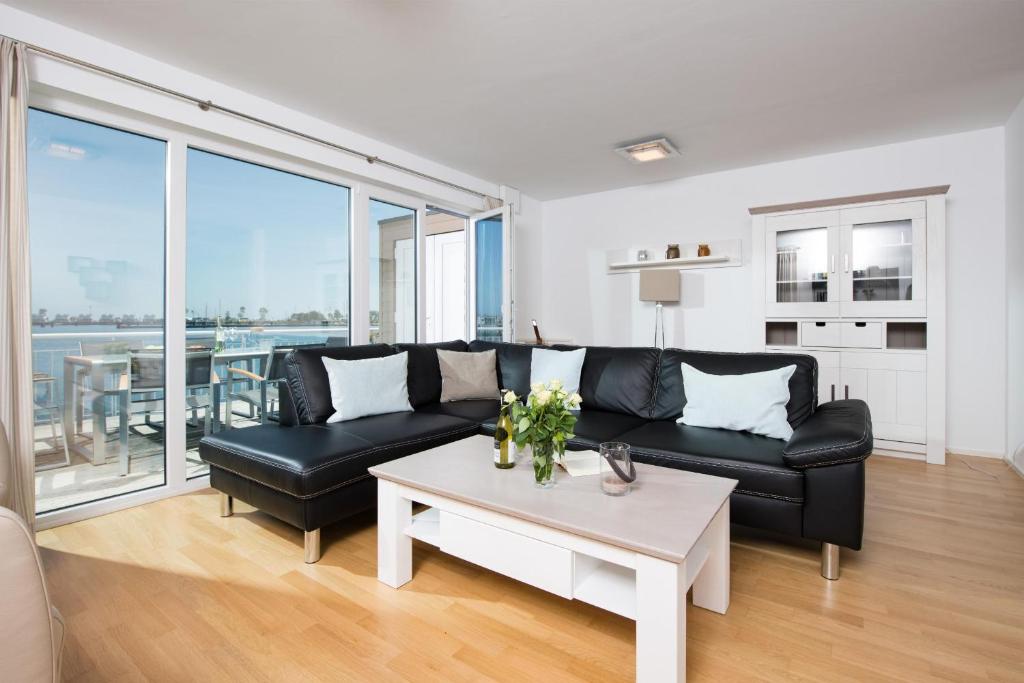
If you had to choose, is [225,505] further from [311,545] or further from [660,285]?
[660,285]

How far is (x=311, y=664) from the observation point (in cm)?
156

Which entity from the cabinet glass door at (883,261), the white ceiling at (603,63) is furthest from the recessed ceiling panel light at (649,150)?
the cabinet glass door at (883,261)

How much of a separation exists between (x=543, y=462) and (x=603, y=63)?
7.67 feet

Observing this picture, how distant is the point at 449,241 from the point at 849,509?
14.2ft

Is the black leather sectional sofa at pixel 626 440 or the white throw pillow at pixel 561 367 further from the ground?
the white throw pillow at pixel 561 367

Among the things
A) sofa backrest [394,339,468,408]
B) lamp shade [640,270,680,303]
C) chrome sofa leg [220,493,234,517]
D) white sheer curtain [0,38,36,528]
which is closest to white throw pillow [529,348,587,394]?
sofa backrest [394,339,468,408]

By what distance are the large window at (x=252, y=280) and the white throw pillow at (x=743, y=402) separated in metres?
2.77

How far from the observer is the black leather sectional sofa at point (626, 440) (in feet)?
6.68

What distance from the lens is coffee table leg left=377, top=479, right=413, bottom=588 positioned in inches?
78.7

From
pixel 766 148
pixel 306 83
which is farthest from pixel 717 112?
pixel 306 83

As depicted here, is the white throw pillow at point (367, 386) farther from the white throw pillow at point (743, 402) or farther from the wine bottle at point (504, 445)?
the white throw pillow at point (743, 402)

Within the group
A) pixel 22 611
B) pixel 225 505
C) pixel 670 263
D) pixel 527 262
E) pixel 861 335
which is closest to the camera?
pixel 22 611

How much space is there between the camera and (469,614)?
1826mm

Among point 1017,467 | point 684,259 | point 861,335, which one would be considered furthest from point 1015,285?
point 684,259
